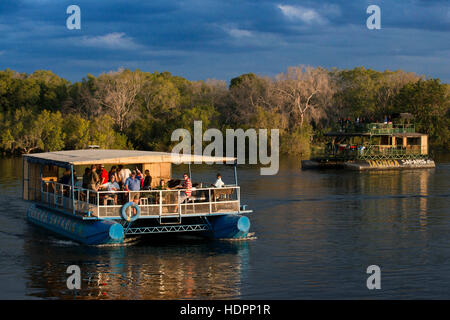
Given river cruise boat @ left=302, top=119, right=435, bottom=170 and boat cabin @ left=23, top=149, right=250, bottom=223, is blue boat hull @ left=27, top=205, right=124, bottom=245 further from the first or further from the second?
river cruise boat @ left=302, top=119, right=435, bottom=170

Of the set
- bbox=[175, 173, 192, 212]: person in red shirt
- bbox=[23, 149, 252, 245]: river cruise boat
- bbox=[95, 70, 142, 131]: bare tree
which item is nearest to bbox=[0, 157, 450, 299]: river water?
bbox=[23, 149, 252, 245]: river cruise boat

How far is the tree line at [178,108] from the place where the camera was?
297ft

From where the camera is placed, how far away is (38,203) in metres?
33.4

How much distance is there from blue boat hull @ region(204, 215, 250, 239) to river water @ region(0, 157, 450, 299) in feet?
1.28

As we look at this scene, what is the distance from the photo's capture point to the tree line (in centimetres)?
9056

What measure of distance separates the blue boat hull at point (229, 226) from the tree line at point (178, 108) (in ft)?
187

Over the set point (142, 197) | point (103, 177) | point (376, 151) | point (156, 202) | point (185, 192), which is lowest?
point (156, 202)

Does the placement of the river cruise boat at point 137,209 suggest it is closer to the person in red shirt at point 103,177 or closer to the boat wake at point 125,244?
the boat wake at point 125,244

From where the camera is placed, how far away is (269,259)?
26.4 meters

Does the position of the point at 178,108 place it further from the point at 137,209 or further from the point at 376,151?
the point at 137,209

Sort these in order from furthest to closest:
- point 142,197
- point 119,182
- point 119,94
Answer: point 119,94, point 119,182, point 142,197

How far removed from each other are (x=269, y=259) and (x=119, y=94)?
7204 centimetres

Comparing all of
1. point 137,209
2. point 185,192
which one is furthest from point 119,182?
point 137,209

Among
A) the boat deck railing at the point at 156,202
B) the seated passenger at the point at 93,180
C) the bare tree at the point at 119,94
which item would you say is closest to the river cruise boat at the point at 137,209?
the boat deck railing at the point at 156,202
